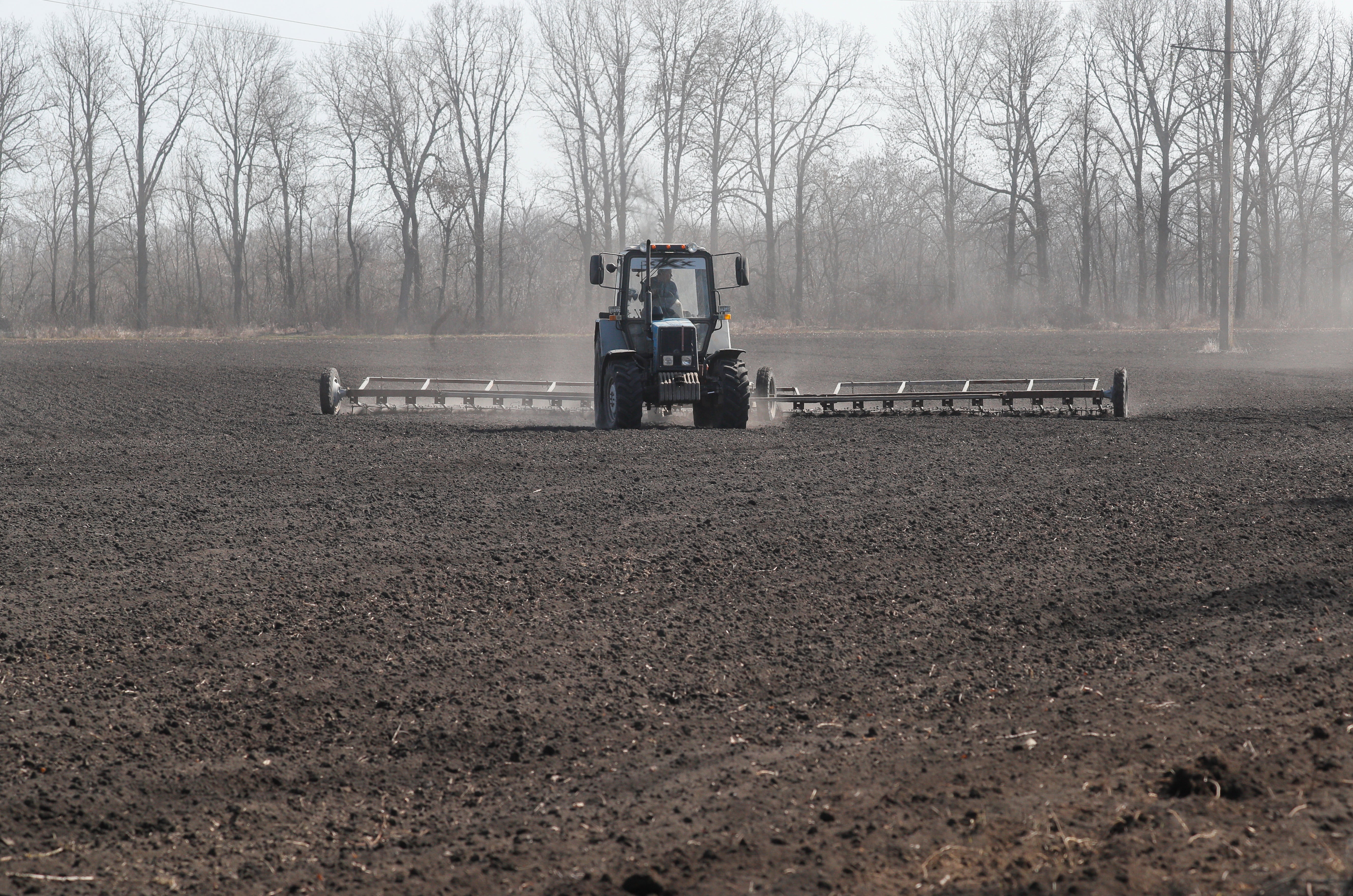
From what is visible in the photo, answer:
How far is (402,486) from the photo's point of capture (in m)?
10.1

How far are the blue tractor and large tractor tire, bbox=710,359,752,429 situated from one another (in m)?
0.01

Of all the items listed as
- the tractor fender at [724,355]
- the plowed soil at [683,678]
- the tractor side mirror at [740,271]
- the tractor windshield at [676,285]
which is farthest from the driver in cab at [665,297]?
the plowed soil at [683,678]

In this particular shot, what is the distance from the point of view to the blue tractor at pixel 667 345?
1415 centimetres

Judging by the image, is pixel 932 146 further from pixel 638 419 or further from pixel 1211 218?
pixel 638 419

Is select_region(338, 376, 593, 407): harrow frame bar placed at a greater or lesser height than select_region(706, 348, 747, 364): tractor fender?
lesser

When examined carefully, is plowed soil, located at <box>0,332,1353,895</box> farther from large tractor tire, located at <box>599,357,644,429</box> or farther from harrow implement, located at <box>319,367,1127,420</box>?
harrow implement, located at <box>319,367,1127,420</box>

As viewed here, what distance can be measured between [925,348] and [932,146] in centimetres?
2370

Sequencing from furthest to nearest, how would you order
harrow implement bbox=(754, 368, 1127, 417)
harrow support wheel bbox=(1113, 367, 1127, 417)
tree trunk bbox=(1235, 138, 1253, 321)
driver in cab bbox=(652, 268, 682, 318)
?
tree trunk bbox=(1235, 138, 1253, 321) < harrow implement bbox=(754, 368, 1127, 417) < harrow support wheel bbox=(1113, 367, 1127, 417) < driver in cab bbox=(652, 268, 682, 318)

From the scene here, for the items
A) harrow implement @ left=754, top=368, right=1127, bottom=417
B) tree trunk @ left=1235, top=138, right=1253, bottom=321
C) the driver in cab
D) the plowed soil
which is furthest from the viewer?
tree trunk @ left=1235, top=138, right=1253, bottom=321

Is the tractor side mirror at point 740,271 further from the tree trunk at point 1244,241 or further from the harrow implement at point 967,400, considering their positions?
the tree trunk at point 1244,241

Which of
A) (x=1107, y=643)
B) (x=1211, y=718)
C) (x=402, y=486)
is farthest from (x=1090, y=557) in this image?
(x=402, y=486)

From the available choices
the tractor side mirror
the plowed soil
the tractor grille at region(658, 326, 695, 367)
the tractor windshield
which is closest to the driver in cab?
the tractor windshield

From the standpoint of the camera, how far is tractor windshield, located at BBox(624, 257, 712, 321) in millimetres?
14789

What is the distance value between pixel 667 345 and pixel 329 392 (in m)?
5.53
